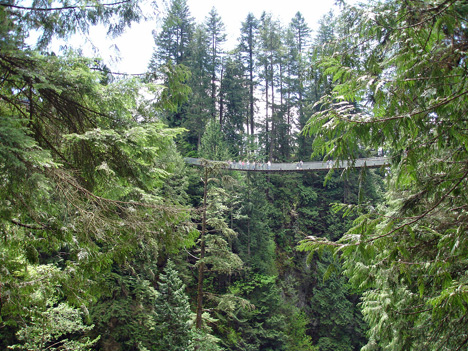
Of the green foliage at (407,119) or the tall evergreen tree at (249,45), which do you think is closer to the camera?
the green foliage at (407,119)

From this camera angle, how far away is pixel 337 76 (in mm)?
3113

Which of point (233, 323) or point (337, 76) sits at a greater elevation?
point (337, 76)

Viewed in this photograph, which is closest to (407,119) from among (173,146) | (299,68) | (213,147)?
(173,146)

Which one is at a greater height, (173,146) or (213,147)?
→ (213,147)

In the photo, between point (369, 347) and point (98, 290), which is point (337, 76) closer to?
point (98, 290)

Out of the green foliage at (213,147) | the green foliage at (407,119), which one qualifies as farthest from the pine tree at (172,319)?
the green foliage at (213,147)

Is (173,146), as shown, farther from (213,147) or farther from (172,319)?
(213,147)

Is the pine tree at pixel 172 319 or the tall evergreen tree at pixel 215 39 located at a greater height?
the tall evergreen tree at pixel 215 39

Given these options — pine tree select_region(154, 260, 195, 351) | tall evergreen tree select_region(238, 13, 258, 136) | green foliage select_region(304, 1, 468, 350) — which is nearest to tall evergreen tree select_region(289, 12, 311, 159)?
tall evergreen tree select_region(238, 13, 258, 136)

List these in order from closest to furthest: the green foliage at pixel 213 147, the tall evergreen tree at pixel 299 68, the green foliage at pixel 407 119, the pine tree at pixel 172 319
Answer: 1. the green foliage at pixel 407 119
2. the pine tree at pixel 172 319
3. the green foliage at pixel 213 147
4. the tall evergreen tree at pixel 299 68

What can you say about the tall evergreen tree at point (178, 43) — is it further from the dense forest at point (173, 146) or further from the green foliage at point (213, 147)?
the dense forest at point (173, 146)

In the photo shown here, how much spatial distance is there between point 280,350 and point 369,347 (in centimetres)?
815

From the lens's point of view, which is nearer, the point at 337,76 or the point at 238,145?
the point at 337,76

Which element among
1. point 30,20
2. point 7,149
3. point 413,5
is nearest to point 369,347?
point 413,5
